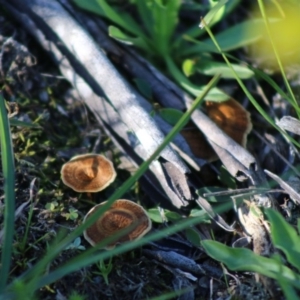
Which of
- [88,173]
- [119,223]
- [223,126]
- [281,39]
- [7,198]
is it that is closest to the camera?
[7,198]

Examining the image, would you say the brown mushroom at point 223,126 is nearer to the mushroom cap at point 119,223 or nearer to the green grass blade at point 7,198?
the mushroom cap at point 119,223

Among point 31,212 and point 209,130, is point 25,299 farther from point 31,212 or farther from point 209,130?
point 209,130

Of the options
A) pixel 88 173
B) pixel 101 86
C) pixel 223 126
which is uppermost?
pixel 101 86

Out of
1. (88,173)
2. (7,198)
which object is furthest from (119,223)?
(7,198)

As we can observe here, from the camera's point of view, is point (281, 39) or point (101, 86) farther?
point (281, 39)

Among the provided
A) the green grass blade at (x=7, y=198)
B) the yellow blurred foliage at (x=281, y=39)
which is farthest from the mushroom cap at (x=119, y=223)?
the yellow blurred foliage at (x=281, y=39)

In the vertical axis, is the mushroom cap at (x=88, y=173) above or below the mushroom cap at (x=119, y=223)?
above

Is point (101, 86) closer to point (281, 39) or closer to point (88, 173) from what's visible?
point (88, 173)
